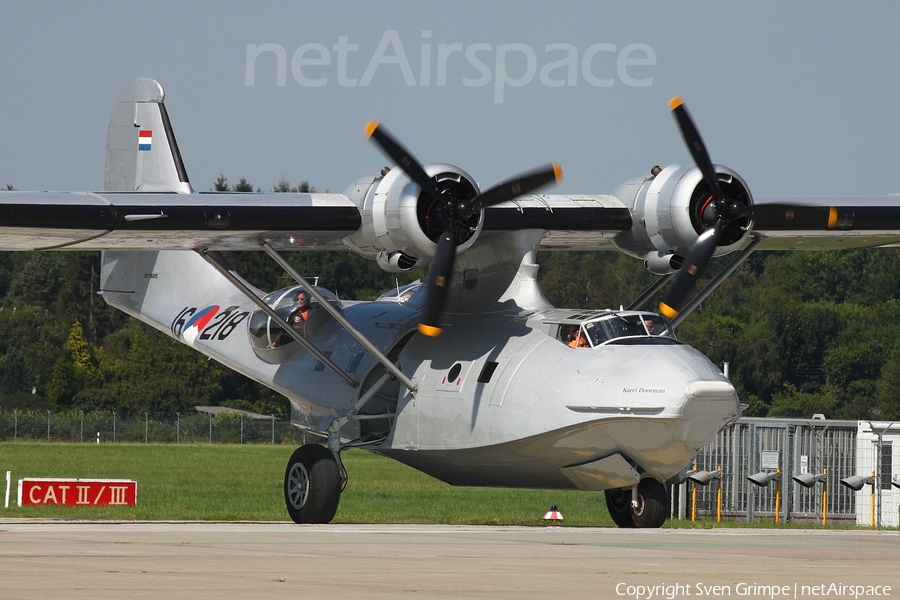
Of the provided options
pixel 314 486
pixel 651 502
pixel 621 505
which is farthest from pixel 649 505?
pixel 314 486

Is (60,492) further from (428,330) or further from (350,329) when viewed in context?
(428,330)

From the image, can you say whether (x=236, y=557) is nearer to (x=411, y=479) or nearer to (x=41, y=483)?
(x=41, y=483)

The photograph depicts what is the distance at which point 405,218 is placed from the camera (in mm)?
17297

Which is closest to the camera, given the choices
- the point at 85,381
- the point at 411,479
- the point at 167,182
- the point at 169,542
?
the point at 169,542

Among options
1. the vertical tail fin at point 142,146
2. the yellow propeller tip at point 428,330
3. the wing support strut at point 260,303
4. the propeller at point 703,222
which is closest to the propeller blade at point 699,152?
the propeller at point 703,222

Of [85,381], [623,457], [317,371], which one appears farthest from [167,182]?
[85,381]

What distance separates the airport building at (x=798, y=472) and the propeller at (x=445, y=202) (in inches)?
265

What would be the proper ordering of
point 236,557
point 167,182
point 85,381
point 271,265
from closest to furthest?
point 236,557
point 167,182
point 85,381
point 271,265

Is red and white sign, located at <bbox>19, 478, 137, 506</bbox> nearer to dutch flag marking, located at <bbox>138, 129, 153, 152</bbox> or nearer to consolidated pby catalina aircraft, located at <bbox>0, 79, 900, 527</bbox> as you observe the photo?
consolidated pby catalina aircraft, located at <bbox>0, 79, 900, 527</bbox>

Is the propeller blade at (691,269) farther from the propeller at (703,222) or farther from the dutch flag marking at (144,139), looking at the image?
the dutch flag marking at (144,139)

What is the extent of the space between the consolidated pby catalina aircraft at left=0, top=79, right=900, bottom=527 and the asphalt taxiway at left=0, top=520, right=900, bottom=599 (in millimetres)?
1726

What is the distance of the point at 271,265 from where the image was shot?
69875 mm

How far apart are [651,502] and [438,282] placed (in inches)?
153

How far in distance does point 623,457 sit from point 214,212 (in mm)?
5804
